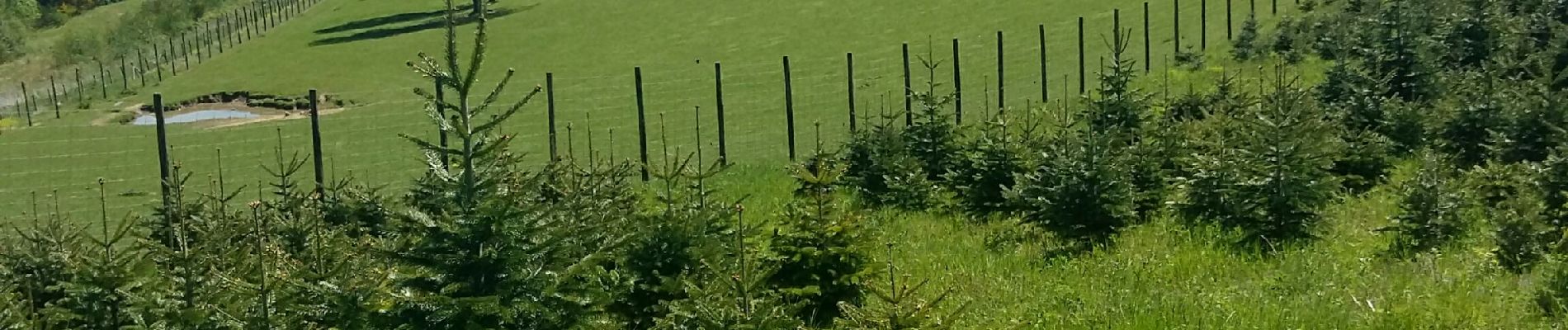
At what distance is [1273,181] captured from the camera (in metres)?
10.4

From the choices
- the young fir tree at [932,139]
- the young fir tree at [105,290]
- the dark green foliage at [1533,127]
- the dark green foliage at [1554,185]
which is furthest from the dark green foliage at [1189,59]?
the young fir tree at [105,290]

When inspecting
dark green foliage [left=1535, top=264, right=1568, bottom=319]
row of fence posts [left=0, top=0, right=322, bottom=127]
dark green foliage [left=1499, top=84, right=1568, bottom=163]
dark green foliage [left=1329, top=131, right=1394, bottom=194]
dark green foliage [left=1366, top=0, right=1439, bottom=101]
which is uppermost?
row of fence posts [left=0, top=0, right=322, bottom=127]

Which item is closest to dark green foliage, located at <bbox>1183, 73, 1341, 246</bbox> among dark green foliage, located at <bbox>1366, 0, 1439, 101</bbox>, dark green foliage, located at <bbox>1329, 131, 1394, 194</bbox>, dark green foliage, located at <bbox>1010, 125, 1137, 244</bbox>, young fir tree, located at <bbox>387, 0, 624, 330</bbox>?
dark green foliage, located at <bbox>1010, 125, 1137, 244</bbox>

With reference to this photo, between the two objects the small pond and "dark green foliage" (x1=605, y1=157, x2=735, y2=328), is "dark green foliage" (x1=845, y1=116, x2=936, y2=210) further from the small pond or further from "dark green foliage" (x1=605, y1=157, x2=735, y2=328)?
the small pond

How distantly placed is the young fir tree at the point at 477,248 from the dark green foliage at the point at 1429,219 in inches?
274

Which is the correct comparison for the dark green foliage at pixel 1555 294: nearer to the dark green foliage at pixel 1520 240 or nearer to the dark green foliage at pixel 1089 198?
the dark green foliage at pixel 1520 240

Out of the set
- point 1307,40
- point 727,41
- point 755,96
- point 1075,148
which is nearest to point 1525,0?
point 1307,40

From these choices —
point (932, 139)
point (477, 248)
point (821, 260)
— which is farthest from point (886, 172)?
point (477, 248)

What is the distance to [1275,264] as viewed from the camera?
9867 mm

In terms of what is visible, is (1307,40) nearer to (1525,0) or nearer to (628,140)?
(1525,0)

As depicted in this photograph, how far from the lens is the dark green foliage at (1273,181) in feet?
34.0

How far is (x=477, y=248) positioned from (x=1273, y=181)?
23.2 feet

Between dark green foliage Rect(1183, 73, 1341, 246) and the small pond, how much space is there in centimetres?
3798

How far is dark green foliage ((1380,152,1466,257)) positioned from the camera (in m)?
9.95
